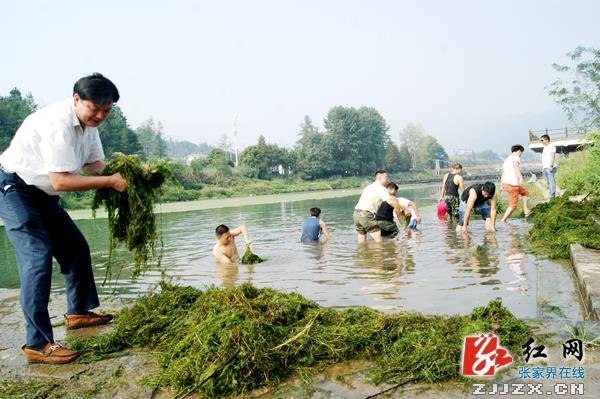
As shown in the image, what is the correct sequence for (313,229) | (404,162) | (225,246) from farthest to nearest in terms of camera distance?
(404,162)
(313,229)
(225,246)

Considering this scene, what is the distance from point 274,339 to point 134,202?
6.53 ft

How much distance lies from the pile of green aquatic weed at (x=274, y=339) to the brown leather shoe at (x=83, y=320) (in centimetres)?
40

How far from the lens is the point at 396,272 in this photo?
7273mm

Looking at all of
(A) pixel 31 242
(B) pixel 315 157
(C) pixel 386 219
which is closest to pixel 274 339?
(A) pixel 31 242

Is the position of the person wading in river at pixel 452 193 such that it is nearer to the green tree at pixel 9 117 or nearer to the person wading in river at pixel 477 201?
the person wading in river at pixel 477 201

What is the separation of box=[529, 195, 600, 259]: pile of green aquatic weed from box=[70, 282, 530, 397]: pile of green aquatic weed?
399cm

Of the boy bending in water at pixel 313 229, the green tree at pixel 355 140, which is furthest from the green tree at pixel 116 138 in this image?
the boy bending in water at pixel 313 229

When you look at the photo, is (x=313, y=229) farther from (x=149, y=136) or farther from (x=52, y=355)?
(x=149, y=136)

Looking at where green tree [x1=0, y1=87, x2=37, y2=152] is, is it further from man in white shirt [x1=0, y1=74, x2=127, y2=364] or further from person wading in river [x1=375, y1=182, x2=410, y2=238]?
man in white shirt [x1=0, y1=74, x2=127, y2=364]

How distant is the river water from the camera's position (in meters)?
5.38

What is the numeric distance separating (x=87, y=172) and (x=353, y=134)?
97.5 metres

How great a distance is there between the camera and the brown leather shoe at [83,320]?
433 cm

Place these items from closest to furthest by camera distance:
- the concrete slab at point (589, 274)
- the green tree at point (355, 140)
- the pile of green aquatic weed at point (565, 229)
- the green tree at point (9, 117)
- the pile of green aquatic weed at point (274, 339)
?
the pile of green aquatic weed at point (274, 339), the concrete slab at point (589, 274), the pile of green aquatic weed at point (565, 229), the green tree at point (9, 117), the green tree at point (355, 140)

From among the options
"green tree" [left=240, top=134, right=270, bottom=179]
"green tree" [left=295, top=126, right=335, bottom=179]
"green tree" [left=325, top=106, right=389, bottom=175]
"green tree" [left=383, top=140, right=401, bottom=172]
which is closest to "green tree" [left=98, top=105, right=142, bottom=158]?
"green tree" [left=240, top=134, right=270, bottom=179]
